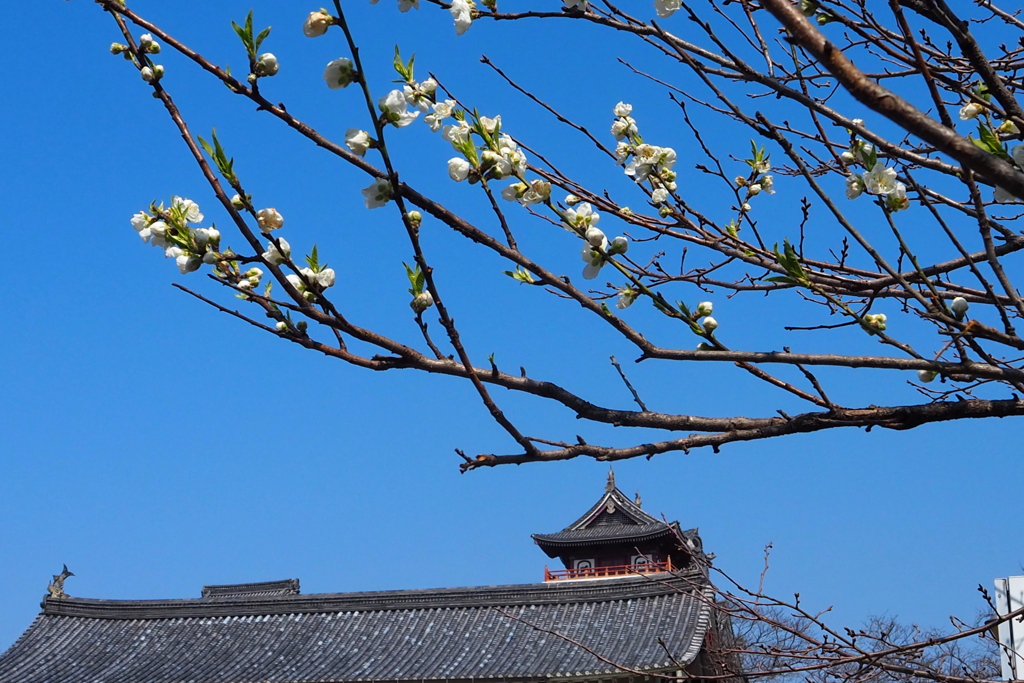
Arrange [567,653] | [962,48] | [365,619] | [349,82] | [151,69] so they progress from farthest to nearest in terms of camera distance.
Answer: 1. [365,619]
2. [567,653]
3. [962,48]
4. [151,69]
5. [349,82]

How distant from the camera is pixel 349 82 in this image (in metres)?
1.93

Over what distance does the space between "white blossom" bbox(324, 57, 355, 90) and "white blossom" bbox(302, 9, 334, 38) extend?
0.31ft

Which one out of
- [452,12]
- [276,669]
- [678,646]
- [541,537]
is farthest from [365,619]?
[452,12]

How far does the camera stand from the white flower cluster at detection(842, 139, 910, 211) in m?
2.41

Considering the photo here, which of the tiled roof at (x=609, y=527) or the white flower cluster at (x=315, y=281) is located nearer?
the white flower cluster at (x=315, y=281)

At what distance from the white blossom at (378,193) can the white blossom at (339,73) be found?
0.67 ft

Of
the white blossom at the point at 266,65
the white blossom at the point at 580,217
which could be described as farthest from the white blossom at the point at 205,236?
the white blossom at the point at 580,217

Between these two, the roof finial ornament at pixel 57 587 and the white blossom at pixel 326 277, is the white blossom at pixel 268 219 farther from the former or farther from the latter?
the roof finial ornament at pixel 57 587

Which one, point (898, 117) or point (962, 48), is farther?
point (962, 48)

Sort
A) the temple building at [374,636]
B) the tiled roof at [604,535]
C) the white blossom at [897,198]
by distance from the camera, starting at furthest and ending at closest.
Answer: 1. the tiled roof at [604,535]
2. the temple building at [374,636]
3. the white blossom at [897,198]

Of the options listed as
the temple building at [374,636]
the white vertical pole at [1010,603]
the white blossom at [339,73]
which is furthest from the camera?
the temple building at [374,636]

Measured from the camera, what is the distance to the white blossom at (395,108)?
1.93 metres

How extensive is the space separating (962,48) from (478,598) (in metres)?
19.9

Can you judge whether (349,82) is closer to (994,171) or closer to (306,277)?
(306,277)
